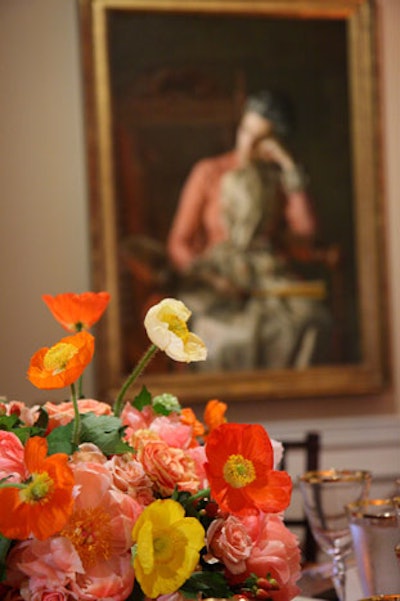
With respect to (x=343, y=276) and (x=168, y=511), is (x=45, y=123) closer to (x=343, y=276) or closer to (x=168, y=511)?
(x=343, y=276)

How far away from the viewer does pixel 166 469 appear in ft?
3.49

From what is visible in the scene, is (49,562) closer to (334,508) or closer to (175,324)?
(175,324)

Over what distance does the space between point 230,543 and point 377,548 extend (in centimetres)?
44

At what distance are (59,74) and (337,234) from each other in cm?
137

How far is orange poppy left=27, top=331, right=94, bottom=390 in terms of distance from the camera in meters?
1.00

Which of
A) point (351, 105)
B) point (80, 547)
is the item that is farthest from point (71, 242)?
point (80, 547)

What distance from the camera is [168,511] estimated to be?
0.95 m

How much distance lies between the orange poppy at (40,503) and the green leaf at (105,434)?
0.15 meters

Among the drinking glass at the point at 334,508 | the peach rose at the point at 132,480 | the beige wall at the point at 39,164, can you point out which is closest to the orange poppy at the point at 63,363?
the peach rose at the point at 132,480

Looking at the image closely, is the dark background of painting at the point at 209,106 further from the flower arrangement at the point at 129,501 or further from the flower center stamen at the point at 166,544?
the flower center stamen at the point at 166,544

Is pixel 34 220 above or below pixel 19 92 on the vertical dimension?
below

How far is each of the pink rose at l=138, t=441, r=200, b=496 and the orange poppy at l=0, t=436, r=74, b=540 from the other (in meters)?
0.15

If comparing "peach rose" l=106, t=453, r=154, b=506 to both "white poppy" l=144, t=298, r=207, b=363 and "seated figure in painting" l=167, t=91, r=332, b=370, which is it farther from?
"seated figure in painting" l=167, t=91, r=332, b=370

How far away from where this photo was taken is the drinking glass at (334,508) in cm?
165
